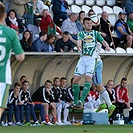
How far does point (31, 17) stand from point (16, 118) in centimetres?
383

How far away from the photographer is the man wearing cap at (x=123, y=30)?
22.5 m

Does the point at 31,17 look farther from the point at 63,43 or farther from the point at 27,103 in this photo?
the point at 27,103

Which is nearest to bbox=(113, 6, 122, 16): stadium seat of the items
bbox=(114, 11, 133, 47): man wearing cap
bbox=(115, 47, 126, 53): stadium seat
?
bbox=(114, 11, 133, 47): man wearing cap

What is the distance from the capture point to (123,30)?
2312 cm

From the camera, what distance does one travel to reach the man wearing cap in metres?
22.5

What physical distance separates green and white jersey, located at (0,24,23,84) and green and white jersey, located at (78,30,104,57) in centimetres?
675

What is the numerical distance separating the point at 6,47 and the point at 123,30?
525 inches

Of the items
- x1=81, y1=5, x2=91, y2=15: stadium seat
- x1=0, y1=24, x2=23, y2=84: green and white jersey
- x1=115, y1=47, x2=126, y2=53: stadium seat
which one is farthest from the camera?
x1=81, y1=5, x2=91, y2=15: stadium seat

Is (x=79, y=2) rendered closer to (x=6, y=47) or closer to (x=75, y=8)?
(x=75, y=8)

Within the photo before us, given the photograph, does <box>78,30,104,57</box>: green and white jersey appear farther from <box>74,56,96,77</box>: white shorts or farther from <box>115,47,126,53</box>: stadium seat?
<box>115,47,126,53</box>: stadium seat

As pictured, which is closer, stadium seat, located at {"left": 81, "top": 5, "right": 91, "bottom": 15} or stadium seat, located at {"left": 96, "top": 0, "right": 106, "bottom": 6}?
stadium seat, located at {"left": 81, "top": 5, "right": 91, "bottom": 15}

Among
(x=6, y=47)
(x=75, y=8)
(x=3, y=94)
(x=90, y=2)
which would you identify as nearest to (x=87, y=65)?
(x=3, y=94)

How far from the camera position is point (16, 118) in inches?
771

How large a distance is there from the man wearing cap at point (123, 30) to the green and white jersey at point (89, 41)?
567cm
